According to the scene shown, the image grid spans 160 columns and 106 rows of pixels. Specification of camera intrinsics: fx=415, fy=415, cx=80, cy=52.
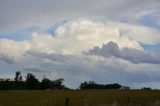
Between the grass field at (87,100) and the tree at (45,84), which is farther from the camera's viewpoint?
the tree at (45,84)

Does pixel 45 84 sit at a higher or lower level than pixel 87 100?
higher

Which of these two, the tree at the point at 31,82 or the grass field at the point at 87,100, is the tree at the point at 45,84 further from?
the grass field at the point at 87,100

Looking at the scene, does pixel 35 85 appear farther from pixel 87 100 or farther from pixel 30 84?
pixel 87 100

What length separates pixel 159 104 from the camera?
26.5 meters

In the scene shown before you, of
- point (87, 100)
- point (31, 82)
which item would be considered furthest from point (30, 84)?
point (87, 100)

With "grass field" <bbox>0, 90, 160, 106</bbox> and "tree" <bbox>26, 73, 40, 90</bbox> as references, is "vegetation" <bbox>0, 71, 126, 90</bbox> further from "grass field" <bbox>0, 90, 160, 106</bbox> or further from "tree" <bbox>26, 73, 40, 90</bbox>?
"grass field" <bbox>0, 90, 160, 106</bbox>

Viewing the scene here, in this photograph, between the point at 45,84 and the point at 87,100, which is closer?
the point at 87,100

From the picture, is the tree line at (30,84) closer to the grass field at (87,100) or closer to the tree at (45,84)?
the tree at (45,84)

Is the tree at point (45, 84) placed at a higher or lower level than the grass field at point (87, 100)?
higher

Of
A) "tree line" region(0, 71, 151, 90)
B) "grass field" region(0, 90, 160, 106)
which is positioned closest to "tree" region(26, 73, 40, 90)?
"tree line" region(0, 71, 151, 90)

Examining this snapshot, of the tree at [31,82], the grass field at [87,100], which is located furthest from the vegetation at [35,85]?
the grass field at [87,100]

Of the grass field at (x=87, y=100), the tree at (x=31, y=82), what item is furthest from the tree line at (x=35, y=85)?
the grass field at (x=87, y=100)

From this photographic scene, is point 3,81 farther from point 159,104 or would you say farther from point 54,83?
point 159,104

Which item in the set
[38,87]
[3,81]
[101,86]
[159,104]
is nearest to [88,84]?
[101,86]
